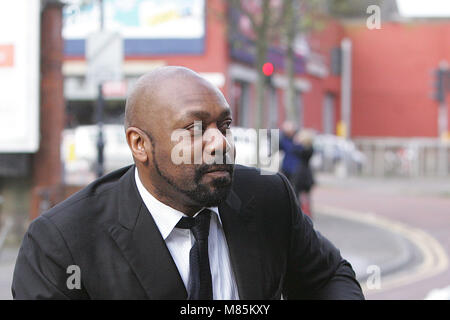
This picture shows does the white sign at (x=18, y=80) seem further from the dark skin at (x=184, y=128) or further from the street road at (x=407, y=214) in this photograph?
the dark skin at (x=184, y=128)

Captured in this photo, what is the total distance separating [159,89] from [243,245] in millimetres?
435

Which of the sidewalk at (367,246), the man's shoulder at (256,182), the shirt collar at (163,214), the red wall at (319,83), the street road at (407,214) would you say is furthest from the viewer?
the red wall at (319,83)

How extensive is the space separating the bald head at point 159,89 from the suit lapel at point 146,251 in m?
0.21

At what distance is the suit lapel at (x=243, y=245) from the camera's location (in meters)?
1.80

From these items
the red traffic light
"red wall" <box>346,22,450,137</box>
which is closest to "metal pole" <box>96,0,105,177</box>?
the red traffic light

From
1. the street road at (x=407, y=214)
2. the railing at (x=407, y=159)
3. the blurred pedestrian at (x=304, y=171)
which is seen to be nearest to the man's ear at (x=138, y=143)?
the street road at (x=407, y=214)

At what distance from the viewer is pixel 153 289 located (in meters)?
1.69

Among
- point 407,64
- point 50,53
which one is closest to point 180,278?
point 50,53

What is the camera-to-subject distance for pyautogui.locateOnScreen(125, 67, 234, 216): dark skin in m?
1.71

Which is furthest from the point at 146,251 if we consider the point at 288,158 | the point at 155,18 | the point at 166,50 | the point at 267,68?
the point at 166,50

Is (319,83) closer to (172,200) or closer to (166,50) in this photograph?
(166,50)

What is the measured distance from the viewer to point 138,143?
1.81 metres
